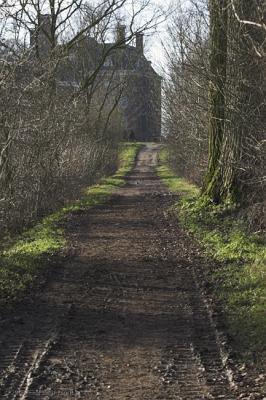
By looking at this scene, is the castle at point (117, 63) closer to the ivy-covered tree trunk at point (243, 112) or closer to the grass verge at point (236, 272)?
the ivy-covered tree trunk at point (243, 112)

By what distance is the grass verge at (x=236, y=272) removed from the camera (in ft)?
19.7

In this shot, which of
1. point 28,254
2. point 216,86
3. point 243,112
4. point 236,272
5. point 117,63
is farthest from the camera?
point 117,63

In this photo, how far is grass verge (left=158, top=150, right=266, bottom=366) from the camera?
6.00 m

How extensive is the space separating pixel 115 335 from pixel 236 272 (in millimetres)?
2990

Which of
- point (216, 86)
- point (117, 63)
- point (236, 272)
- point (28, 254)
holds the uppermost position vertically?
point (117, 63)

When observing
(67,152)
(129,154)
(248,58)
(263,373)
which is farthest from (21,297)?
(129,154)

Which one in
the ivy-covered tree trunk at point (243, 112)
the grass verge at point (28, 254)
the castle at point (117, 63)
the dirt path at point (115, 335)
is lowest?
the grass verge at point (28, 254)

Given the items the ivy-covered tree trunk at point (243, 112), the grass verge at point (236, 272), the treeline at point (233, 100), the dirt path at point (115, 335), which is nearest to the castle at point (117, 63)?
the treeline at point (233, 100)

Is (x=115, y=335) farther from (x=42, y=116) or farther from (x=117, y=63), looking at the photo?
(x=117, y=63)

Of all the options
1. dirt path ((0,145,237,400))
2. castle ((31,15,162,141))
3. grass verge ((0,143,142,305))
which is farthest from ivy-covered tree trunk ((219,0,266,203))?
castle ((31,15,162,141))

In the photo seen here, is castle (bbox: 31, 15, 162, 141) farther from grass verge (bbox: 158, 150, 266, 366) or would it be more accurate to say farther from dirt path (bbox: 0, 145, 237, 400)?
dirt path (bbox: 0, 145, 237, 400)

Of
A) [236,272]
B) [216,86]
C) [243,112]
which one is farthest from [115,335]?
[216,86]

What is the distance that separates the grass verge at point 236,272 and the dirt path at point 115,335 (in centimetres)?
29

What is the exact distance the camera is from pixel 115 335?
20.3ft
